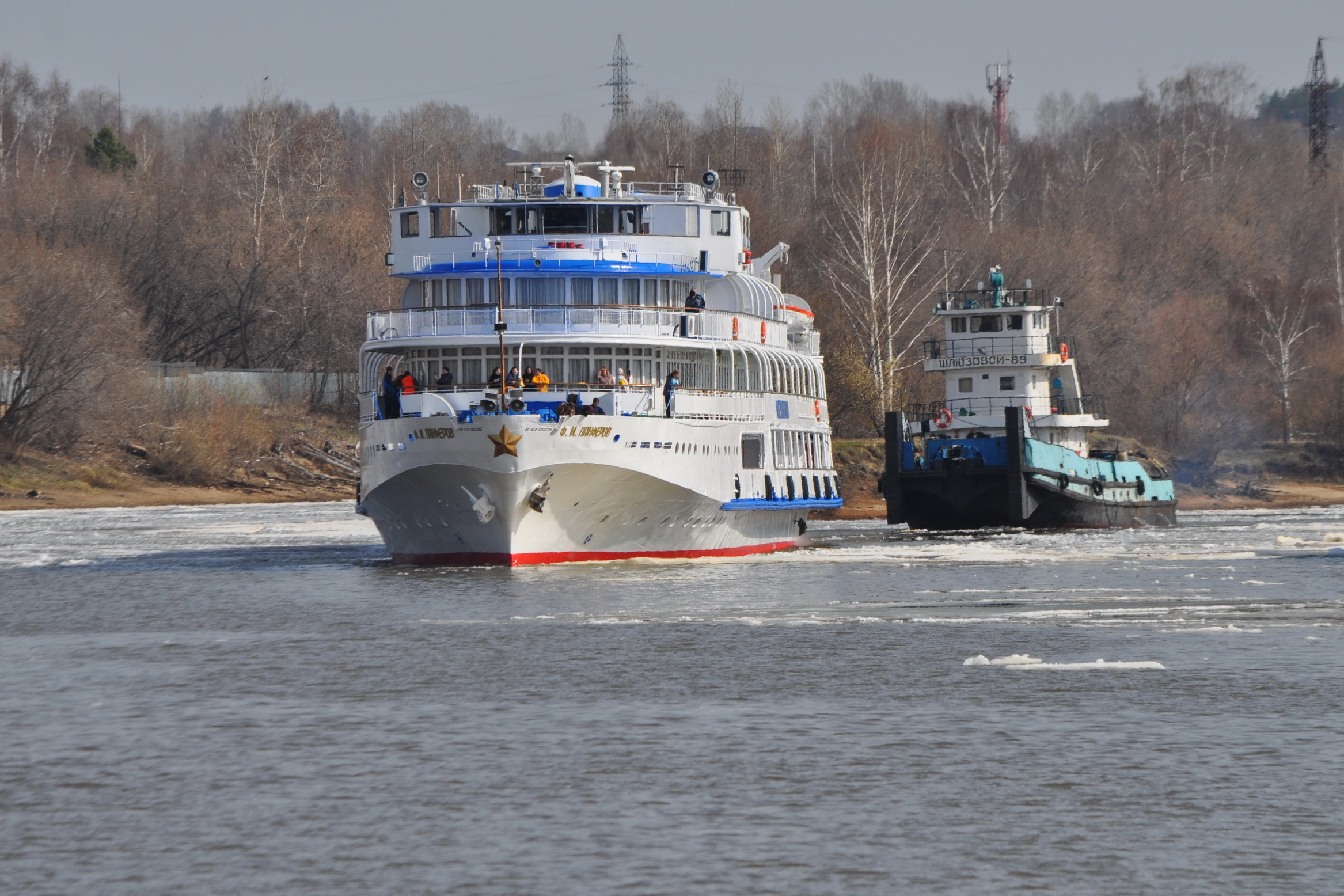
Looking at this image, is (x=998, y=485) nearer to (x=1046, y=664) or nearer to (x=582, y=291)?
(x=582, y=291)

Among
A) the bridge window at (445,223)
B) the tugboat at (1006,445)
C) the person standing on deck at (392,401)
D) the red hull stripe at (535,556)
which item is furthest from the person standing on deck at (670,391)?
the tugboat at (1006,445)

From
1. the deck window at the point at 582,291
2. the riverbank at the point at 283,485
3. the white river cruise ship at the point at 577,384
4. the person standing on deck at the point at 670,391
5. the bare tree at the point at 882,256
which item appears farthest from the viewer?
the bare tree at the point at 882,256

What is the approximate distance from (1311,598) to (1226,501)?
181ft

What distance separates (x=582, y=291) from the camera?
43.5 m

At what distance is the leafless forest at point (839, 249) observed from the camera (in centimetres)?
8588

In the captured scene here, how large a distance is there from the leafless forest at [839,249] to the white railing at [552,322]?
1624 inches

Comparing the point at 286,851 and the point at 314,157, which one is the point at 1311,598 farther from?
the point at 314,157

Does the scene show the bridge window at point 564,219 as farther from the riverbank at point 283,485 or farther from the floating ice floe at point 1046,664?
the riverbank at point 283,485

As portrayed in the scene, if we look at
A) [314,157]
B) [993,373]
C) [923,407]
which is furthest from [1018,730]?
[314,157]

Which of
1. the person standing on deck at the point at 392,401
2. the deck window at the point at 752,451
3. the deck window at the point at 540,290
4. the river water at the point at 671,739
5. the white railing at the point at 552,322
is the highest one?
the deck window at the point at 540,290

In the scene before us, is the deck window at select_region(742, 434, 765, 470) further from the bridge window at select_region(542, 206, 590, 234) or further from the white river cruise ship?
the bridge window at select_region(542, 206, 590, 234)

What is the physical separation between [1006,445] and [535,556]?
26412mm

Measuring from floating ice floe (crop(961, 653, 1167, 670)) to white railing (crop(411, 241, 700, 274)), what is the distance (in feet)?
65.9

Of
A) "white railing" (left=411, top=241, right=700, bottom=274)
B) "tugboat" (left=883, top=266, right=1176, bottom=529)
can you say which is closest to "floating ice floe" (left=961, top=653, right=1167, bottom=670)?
"white railing" (left=411, top=241, right=700, bottom=274)
